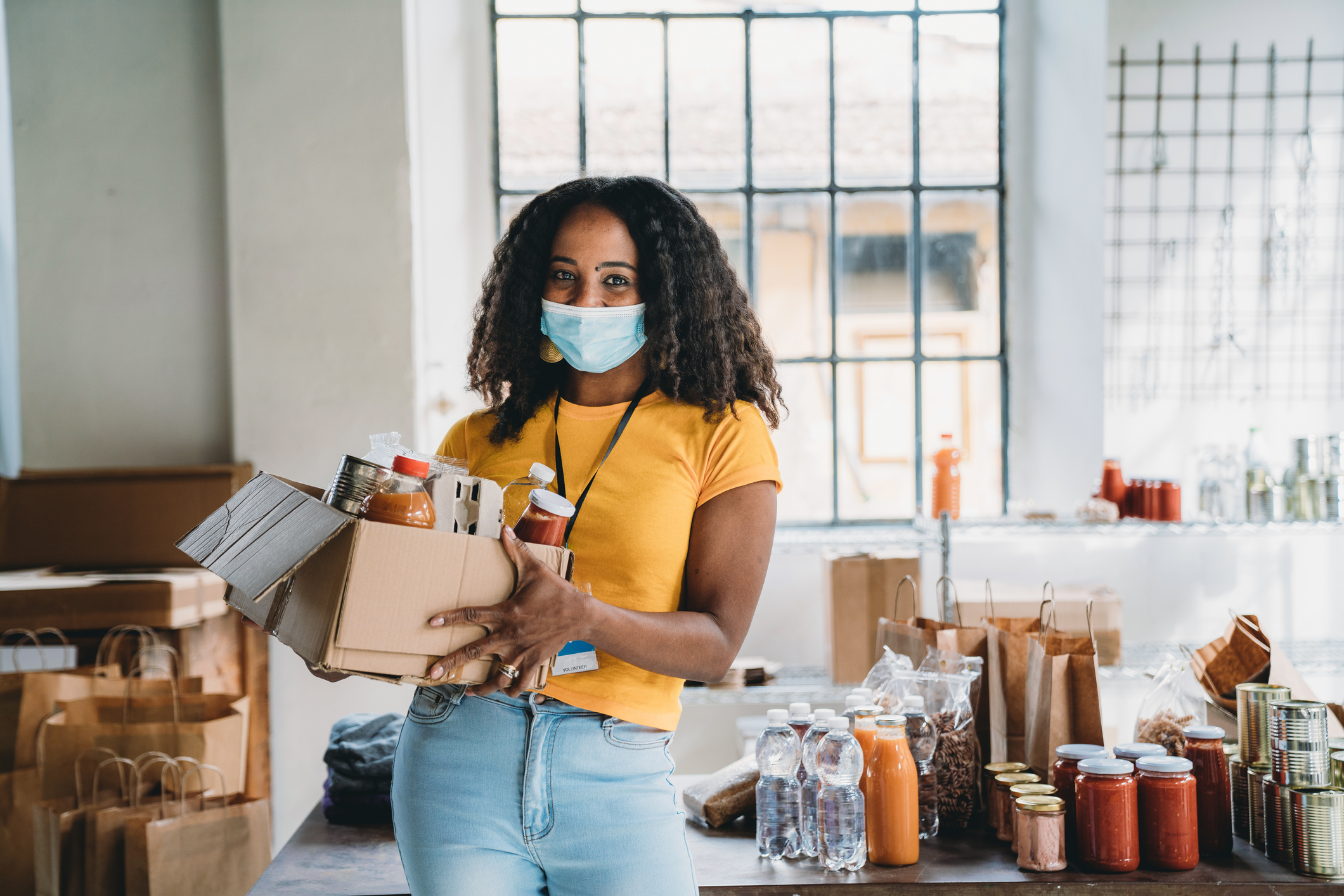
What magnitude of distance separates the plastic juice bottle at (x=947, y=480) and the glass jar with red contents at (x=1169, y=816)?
1486 millimetres

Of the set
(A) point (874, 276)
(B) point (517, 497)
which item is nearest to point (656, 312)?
(B) point (517, 497)

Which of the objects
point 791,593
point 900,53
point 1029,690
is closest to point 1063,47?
point 900,53

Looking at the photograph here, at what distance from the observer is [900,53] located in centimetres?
374

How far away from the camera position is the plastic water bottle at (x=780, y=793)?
1.83 metres

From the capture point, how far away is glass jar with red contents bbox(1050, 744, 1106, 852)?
178cm

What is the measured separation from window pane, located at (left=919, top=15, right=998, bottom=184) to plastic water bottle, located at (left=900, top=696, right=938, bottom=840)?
245 cm

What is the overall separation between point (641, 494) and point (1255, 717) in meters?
1.28

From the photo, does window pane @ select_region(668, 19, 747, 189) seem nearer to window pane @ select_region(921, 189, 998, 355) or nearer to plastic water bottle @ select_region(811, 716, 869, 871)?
window pane @ select_region(921, 189, 998, 355)

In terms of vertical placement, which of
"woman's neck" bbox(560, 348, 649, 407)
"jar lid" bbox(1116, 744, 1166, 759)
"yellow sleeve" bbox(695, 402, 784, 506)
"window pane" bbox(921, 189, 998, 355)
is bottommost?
"jar lid" bbox(1116, 744, 1166, 759)

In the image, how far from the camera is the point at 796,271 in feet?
12.4

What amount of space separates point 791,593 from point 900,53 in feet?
6.55

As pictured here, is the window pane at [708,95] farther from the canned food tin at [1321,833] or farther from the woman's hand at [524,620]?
the woman's hand at [524,620]

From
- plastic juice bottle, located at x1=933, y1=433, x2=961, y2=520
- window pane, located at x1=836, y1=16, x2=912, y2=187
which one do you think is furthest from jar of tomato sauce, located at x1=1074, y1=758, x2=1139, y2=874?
window pane, located at x1=836, y1=16, x2=912, y2=187

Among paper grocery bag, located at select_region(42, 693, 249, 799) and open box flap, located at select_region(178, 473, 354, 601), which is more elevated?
open box flap, located at select_region(178, 473, 354, 601)
